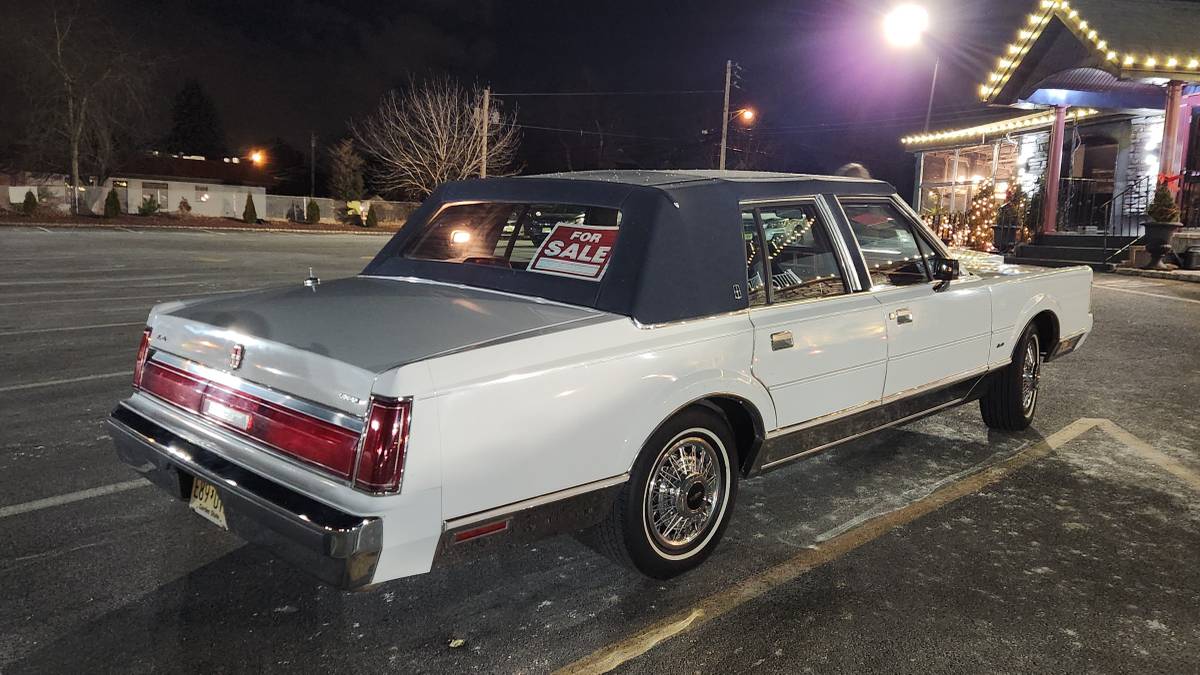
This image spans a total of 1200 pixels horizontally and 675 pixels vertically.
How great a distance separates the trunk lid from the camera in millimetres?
2729

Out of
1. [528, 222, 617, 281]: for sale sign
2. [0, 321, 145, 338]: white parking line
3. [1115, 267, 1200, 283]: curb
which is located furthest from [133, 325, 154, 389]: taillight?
[1115, 267, 1200, 283]: curb

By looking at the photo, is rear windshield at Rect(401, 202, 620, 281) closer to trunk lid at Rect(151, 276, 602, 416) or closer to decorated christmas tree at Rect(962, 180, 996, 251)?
trunk lid at Rect(151, 276, 602, 416)

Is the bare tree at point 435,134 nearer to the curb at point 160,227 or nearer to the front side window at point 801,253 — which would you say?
the curb at point 160,227

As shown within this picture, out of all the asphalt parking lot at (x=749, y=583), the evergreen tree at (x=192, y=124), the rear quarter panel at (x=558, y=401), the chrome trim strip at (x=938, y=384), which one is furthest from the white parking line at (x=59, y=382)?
the evergreen tree at (x=192, y=124)

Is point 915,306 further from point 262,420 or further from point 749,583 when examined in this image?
point 262,420

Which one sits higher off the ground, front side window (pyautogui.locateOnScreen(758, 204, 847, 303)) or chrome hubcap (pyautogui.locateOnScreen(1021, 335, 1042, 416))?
front side window (pyautogui.locateOnScreen(758, 204, 847, 303))

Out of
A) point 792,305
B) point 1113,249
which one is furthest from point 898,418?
point 1113,249

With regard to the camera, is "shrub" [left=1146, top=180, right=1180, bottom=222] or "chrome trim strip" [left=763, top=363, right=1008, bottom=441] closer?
"chrome trim strip" [left=763, top=363, right=1008, bottom=441]

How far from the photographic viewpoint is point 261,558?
3.64 m

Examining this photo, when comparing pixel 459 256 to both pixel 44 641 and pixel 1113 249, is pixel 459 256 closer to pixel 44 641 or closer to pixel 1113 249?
pixel 44 641

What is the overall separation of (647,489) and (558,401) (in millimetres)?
633

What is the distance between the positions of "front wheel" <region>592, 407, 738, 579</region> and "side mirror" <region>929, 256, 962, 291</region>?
1853 millimetres

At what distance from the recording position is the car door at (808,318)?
12.2ft

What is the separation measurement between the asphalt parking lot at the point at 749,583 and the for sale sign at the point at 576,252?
1.27m
